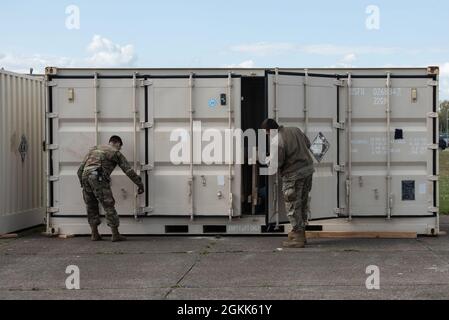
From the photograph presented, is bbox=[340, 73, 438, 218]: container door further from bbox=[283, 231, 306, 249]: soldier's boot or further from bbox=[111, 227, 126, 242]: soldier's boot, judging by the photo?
bbox=[111, 227, 126, 242]: soldier's boot

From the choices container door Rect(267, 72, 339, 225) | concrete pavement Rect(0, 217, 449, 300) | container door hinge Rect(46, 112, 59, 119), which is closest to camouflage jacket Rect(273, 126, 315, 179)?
container door Rect(267, 72, 339, 225)

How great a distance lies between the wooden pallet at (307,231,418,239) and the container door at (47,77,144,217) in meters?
2.85

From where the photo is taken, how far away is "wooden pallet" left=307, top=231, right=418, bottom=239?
1052cm

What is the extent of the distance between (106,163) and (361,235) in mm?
4140

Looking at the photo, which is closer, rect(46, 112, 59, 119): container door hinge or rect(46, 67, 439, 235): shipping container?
rect(46, 67, 439, 235): shipping container

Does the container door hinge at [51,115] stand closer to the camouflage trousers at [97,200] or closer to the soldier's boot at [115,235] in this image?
the camouflage trousers at [97,200]

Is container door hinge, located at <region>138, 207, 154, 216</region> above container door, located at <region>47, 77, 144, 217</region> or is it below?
below

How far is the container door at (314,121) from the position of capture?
9906mm

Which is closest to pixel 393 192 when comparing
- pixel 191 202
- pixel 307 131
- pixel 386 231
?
pixel 386 231

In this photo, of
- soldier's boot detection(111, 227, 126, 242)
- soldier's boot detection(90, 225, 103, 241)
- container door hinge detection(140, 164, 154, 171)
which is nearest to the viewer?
soldier's boot detection(111, 227, 126, 242)

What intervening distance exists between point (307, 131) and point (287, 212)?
1.37 meters

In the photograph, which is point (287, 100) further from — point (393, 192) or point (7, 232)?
point (7, 232)

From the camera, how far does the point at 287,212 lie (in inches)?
377

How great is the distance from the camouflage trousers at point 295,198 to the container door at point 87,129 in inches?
93.3
